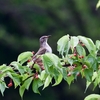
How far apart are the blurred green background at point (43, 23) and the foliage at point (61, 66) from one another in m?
15.8

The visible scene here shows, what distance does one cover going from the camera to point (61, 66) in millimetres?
3656

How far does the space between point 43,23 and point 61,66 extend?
57.0ft

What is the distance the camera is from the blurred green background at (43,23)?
2017 centimetres

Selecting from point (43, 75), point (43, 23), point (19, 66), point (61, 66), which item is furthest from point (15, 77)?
point (43, 23)

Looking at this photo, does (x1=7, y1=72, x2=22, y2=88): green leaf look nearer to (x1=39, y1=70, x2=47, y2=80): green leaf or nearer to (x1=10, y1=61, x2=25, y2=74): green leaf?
(x1=10, y1=61, x2=25, y2=74): green leaf

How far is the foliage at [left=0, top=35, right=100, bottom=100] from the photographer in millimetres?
3652

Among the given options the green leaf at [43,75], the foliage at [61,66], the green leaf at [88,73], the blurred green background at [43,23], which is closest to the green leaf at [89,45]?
the foliage at [61,66]

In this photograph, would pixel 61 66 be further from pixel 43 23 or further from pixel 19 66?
pixel 43 23

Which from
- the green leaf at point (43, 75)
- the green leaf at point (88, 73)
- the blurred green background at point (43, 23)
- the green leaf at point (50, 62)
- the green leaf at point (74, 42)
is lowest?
the green leaf at point (88, 73)

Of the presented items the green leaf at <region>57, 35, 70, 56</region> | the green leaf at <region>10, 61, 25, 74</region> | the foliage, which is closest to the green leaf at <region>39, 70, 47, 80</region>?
the foliage

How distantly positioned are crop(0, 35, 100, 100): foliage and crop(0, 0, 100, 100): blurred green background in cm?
1583

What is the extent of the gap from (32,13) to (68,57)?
1740cm

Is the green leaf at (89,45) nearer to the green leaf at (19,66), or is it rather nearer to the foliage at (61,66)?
the foliage at (61,66)

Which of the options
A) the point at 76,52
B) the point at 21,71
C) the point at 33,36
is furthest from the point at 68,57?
the point at 33,36
